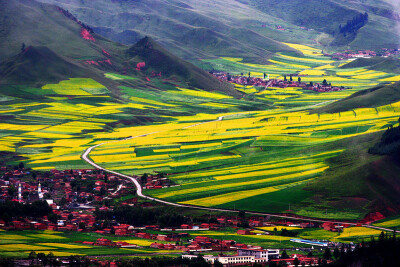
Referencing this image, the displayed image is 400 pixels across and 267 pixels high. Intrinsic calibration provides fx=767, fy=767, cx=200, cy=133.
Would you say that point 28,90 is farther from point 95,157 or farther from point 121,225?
point 121,225

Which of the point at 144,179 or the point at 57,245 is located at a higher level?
the point at 144,179

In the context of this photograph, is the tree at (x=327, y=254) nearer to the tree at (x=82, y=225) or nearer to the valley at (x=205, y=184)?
the valley at (x=205, y=184)

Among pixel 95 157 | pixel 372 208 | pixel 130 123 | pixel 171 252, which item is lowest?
pixel 171 252

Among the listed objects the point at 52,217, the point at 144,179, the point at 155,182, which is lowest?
the point at 52,217

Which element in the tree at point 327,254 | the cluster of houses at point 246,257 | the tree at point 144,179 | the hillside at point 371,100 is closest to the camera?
the cluster of houses at point 246,257

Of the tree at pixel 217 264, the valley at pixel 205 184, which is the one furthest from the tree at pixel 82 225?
the tree at pixel 217 264

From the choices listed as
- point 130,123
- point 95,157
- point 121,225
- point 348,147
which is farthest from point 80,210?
point 130,123

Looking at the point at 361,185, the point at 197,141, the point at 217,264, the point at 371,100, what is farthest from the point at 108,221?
the point at 371,100

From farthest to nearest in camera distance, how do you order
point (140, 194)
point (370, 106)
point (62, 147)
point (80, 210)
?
1. point (370, 106)
2. point (62, 147)
3. point (140, 194)
4. point (80, 210)

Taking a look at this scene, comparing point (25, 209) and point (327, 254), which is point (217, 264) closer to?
point (327, 254)
